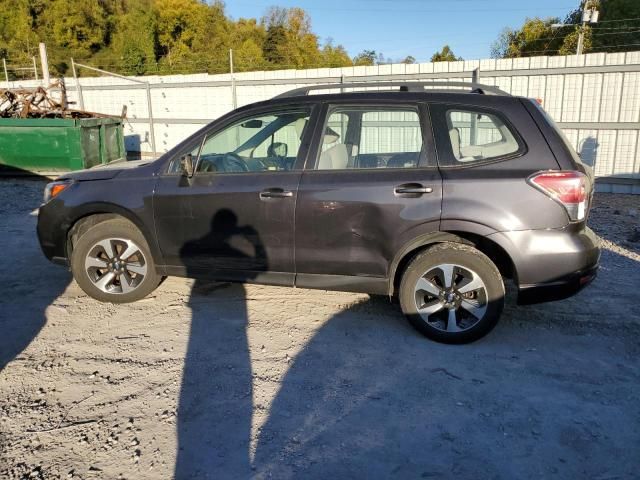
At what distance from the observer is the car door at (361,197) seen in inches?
146

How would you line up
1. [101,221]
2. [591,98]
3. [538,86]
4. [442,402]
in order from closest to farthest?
1. [442,402]
2. [101,221]
3. [591,98]
4. [538,86]

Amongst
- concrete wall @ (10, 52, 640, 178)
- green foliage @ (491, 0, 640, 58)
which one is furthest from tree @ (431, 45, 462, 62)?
concrete wall @ (10, 52, 640, 178)

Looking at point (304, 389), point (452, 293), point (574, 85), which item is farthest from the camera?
point (574, 85)

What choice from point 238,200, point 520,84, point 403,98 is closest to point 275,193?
point 238,200

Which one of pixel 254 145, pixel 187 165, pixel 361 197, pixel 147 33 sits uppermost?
pixel 147 33

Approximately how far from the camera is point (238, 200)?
4.07 m

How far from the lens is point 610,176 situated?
33.9 feet

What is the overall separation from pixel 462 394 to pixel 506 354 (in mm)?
708

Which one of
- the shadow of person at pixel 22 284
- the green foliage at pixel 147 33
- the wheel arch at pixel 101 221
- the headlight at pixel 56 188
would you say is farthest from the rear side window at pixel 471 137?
the green foliage at pixel 147 33

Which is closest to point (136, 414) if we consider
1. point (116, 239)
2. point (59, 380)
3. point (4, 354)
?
point (59, 380)

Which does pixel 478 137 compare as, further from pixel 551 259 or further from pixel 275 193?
pixel 275 193

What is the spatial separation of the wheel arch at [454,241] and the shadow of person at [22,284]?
2873 mm

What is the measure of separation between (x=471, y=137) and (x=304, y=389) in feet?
7.20

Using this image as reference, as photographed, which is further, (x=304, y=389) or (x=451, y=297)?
(x=451, y=297)
